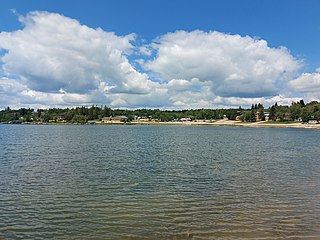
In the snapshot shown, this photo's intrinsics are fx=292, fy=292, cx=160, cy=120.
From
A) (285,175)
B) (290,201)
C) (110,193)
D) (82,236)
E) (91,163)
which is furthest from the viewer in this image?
(91,163)

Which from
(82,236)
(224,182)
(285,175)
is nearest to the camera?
(82,236)

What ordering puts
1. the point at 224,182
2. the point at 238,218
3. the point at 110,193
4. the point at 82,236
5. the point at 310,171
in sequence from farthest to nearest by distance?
the point at 310,171
the point at 224,182
the point at 110,193
the point at 238,218
the point at 82,236

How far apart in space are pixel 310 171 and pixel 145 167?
721 inches

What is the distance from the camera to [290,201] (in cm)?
1973

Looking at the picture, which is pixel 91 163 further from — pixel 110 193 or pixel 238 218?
pixel 238 218

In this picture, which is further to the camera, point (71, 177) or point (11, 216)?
point (71, 177)

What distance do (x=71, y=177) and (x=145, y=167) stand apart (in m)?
9.24

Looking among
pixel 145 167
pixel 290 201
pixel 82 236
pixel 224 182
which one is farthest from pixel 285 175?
pixel 82 236

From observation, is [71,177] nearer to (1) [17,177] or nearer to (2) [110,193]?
(1) [17,177]

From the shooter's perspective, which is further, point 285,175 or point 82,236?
point 285,175

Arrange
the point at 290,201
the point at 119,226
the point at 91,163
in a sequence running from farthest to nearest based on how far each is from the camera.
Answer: the point at 91,163
the point at 290,201
the point at 119,226

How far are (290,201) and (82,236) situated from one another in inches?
543

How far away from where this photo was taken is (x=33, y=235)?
1405 cm

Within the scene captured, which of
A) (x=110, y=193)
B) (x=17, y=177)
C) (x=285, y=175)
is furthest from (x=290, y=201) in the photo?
(x=17, y=177)
